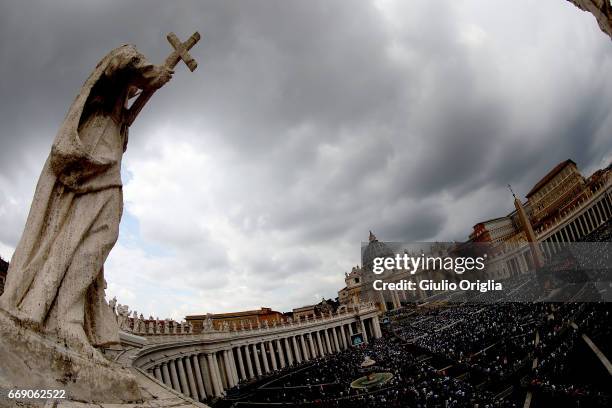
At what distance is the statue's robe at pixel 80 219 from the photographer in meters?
3.95

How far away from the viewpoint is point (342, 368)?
1483 inches

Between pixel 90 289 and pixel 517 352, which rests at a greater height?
pixel 90 289

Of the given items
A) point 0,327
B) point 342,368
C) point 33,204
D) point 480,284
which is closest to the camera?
point 0,327

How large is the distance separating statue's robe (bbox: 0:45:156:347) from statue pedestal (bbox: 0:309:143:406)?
209 mm

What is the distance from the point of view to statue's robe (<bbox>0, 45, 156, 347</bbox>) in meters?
3.95

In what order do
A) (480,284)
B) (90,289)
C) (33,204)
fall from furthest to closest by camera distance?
(480,284) → (90,289) → (33,204)

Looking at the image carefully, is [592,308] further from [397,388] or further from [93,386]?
[93,386]

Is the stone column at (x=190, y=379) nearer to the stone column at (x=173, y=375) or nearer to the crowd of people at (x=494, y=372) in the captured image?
the stone column at (x=173, y=375)

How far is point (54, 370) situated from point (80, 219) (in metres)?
1.73

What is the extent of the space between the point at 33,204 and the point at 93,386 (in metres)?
2.28

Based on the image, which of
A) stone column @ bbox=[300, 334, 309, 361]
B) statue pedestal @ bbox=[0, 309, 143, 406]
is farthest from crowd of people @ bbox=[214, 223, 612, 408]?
stone column @ bbox=[300, 334, 309, 361]

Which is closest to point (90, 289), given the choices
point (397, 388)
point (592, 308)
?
point (397, 388)

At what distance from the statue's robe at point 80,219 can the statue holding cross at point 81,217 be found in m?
0.01

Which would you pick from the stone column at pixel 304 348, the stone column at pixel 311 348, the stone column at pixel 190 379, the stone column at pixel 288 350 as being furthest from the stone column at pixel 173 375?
the stone column at pixel 311 348
